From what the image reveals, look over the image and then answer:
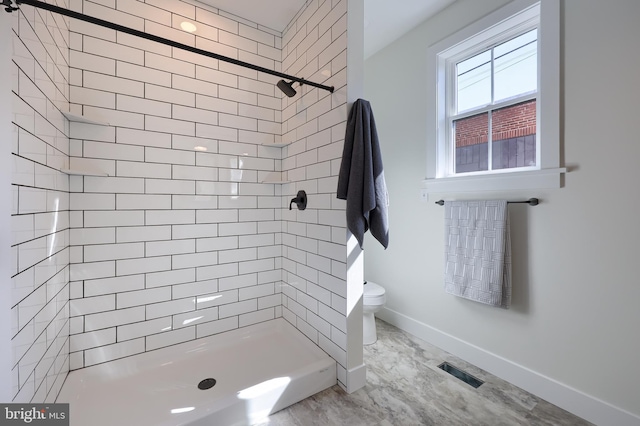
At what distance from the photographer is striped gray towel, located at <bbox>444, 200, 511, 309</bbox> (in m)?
1.75

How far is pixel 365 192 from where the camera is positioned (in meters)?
1.47

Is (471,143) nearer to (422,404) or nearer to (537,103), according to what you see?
(537,103)

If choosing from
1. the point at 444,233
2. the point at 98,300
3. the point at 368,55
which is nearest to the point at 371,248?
the point at 444,233

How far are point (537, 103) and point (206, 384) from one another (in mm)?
2697

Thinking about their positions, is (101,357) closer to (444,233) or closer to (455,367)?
(455,367)

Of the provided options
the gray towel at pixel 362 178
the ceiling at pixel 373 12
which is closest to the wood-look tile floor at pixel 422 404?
the gray towel at pixel 362 178

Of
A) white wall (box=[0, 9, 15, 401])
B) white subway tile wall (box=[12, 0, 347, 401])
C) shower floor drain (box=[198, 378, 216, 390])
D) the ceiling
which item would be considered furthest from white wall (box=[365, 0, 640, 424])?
white wall (box=[0, 9, 15, 401])

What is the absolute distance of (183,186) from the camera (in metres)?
1.85

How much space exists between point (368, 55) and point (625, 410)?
3.25 metres

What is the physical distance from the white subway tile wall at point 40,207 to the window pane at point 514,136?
253 cm

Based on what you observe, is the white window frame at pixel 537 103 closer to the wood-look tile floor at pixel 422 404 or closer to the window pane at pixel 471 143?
the window pane at pixel 471 143

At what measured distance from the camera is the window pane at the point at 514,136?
1753 millimetres

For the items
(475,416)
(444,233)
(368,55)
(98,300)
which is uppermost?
(368,55)

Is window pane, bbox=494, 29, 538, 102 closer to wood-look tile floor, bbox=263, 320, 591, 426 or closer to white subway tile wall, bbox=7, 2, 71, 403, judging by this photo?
wood-look tile floor, bbox=263, 320, 591, 426
